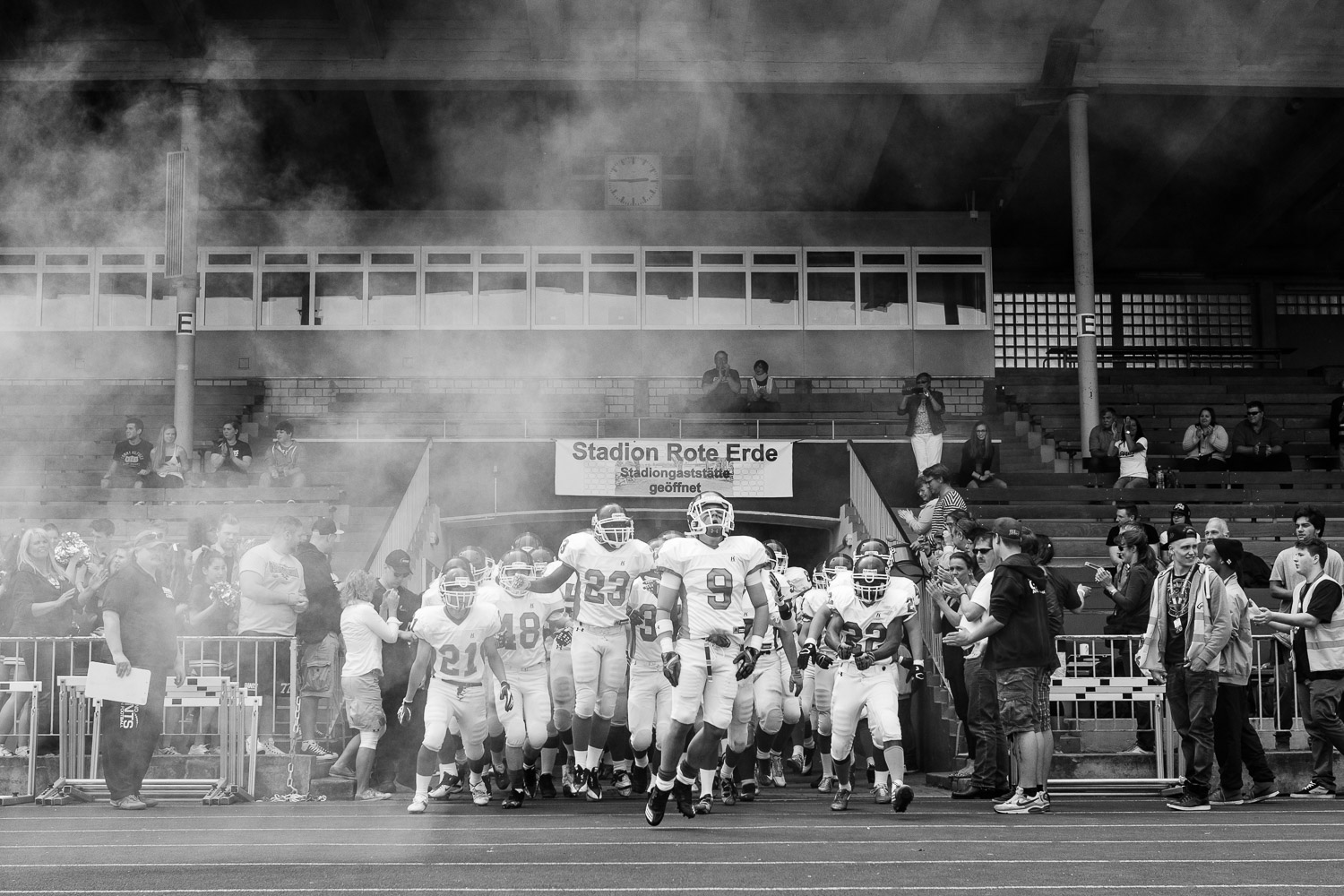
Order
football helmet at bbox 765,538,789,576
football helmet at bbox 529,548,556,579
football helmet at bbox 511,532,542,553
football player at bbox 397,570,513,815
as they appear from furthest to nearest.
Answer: football helmet at bbox 765,538,789,576, football helmet at bbox 511,532,542,553, football helmet at bbox 529,548,556,579, football player at bbox 397,570,513,815

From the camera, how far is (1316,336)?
Answer: 28.2m

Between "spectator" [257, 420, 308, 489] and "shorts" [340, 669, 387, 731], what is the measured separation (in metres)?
8.11

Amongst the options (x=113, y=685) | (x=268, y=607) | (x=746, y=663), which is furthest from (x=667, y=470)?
(x=746, y=663)

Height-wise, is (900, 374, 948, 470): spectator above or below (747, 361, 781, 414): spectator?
below

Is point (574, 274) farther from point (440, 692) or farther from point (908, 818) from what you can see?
point (908, 818)

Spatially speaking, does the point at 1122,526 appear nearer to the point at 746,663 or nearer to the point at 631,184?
the point at 746,663

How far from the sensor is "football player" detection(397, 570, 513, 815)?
10273 millimetres

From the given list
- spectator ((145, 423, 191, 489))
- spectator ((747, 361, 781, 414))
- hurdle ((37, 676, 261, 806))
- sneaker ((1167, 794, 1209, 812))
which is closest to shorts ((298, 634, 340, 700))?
hurdle ((37, 676, 261, 806))

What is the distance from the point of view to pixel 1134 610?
12.0m

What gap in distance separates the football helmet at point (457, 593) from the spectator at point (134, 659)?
6.48 ft

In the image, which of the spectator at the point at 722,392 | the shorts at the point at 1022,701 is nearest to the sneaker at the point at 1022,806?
the shorts at the point at 1022,701

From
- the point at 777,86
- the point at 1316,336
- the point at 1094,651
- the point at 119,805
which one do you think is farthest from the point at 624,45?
the point at 1316,336

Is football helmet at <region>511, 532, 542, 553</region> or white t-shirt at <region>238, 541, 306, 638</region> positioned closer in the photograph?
white t-shirt at <region>238, 541, 306, 638</region>

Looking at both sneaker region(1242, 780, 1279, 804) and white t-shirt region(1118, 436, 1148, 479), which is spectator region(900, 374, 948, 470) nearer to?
white t-shirt region(1118, 436, 1148, 479)
